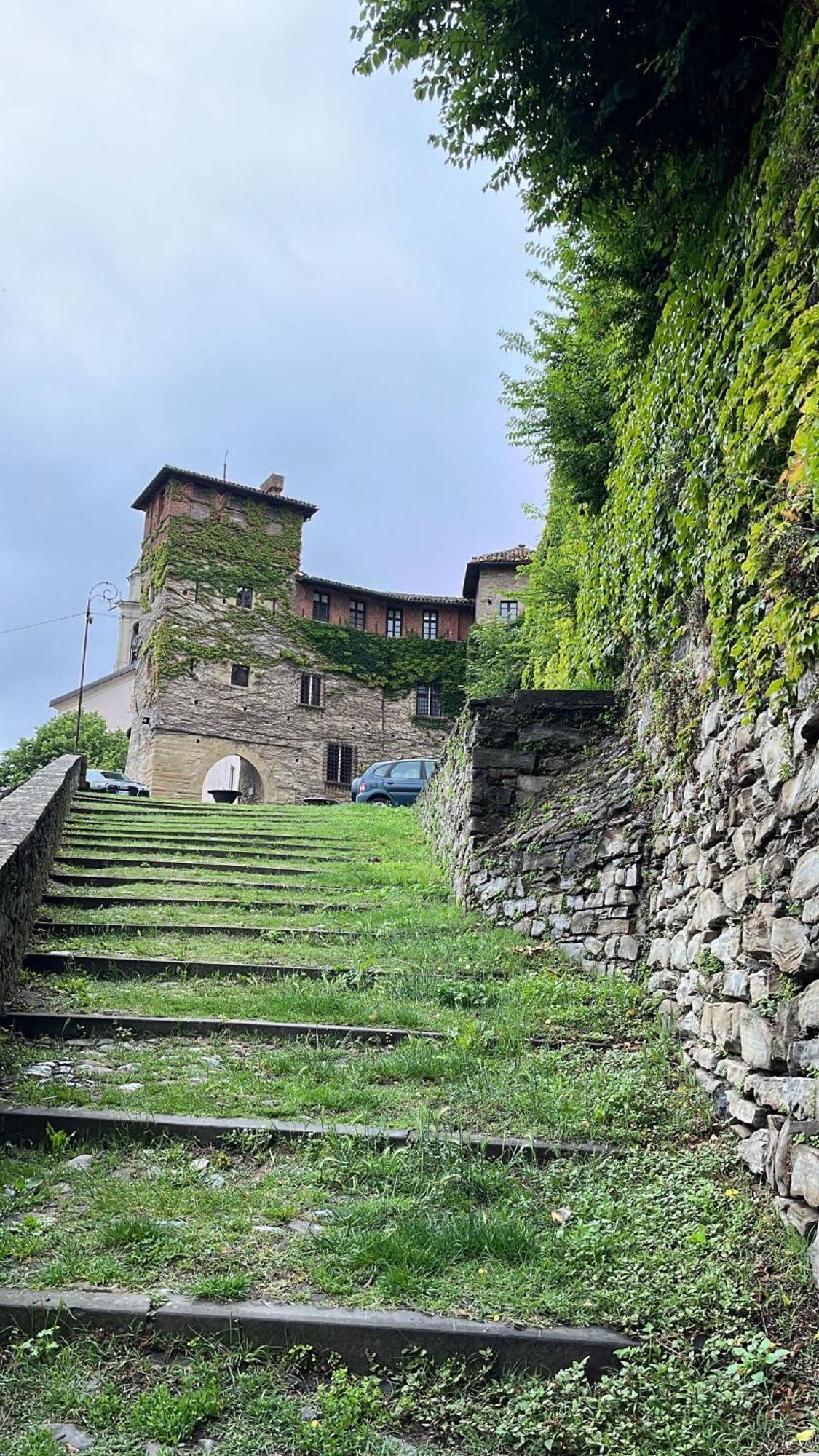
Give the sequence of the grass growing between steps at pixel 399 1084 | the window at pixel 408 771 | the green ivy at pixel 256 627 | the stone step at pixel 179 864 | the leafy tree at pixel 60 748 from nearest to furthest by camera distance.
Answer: the grass growing between steps at pixel 399 1084 < the stone step at pixel 179 864 < the window at pixel 408 771 < the green ivy at pixel 256 627 < the leafy tree at pixel 60 748

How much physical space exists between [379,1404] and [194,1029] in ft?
9.06

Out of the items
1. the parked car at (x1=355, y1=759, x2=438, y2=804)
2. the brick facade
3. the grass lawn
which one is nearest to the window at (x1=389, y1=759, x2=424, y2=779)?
the parked car at (x1=355, y1=759, x2=438, y2=804)

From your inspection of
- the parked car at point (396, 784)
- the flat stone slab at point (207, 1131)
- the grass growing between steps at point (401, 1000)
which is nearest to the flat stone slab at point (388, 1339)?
the flat stone slab at point (207, 1131)

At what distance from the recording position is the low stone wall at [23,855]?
5457 millimetres

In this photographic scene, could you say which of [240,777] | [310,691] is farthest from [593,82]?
[240,777]

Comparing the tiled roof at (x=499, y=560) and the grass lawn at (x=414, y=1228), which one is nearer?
the grass lawn at (x=414, y=1228)

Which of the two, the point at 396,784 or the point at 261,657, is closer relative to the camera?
the point at 396,784

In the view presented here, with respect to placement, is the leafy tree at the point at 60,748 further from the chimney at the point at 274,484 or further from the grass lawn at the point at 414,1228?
the grass lawn at the point at 414,1228

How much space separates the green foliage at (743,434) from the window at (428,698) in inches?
1086

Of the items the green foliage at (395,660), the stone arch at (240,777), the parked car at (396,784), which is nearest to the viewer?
the parked car at (396,784)

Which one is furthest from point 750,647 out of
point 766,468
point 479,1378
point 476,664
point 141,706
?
point 141,706

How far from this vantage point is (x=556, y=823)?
23.7 ft

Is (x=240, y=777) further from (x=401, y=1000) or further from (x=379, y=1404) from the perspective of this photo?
(x=379, y=1404)

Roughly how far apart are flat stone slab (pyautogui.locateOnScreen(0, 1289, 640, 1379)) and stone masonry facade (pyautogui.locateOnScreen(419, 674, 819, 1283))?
791 mm
